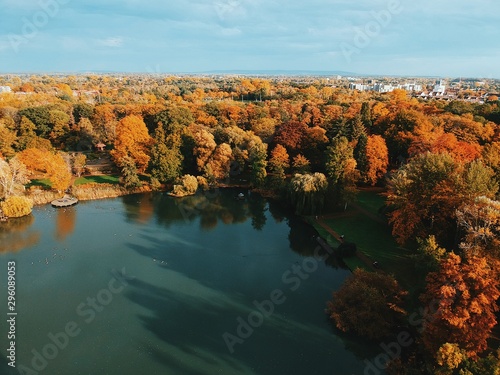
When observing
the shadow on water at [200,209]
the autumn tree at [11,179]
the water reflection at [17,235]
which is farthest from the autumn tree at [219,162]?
the autumn tree at [11,179]

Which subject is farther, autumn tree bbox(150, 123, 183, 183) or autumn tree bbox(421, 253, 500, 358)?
autumn tree bbox(150, 123, 183, 183)

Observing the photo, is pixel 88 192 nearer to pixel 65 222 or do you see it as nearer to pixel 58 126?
pixel 65 222

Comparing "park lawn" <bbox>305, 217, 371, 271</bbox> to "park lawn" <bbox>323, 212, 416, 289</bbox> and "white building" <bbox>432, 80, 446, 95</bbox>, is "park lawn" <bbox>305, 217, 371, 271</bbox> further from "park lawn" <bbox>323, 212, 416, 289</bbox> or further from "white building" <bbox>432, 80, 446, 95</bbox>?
"white building" <bbox>432, 80, 446, 95</bbox>

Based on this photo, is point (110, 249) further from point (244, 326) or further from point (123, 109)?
point (123, 109)

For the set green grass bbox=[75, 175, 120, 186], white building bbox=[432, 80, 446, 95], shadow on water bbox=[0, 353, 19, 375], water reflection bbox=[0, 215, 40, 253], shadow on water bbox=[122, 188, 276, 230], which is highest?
white building bbox=[432, 80, 446, 95]

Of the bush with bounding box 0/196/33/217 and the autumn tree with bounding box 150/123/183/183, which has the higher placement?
the autumn tree with bounding box 150/123/183/183

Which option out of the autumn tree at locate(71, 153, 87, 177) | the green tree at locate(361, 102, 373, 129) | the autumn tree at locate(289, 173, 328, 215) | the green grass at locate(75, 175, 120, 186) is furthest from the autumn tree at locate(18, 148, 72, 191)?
the green tree at locate(361, 102, 373, 129)
